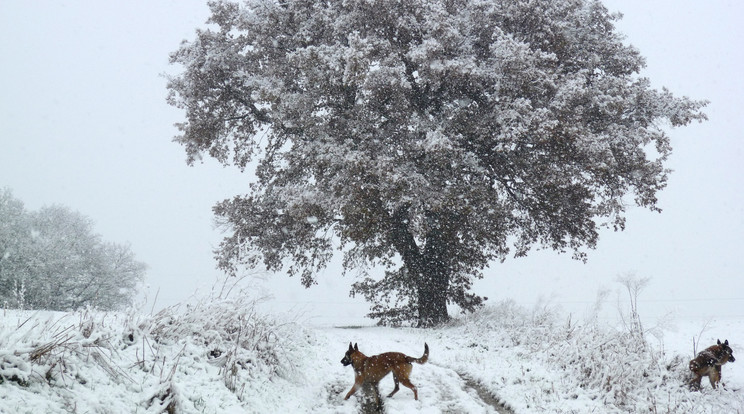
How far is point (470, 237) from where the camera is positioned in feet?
50.5

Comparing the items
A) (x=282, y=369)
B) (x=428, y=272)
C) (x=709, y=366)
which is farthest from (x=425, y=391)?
(x=428, y=272)

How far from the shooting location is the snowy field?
177 inches

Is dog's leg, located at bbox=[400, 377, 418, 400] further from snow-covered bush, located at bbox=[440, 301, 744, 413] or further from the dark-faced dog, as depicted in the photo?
the dark-faced dog

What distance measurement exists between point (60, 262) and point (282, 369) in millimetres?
24336

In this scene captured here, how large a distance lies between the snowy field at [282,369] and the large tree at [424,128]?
14.8 feet

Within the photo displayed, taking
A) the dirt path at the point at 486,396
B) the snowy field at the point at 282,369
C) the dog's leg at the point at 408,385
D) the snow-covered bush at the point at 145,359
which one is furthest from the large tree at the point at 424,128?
the snow-covered bush at the point at 145,359

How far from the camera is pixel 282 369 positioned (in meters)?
7.50

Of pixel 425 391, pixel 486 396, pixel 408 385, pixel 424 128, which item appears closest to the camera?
A: pixel 408 385

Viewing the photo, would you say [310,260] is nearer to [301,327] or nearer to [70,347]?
[301,327]

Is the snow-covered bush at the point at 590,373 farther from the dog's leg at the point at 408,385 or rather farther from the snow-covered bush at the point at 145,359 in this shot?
the snow-covered bush at the point at 145,359

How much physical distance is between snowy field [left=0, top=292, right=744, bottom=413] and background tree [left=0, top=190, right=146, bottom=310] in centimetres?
2050

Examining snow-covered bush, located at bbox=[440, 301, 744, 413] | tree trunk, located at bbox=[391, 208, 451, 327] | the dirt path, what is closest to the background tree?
tree trunk, located at bbox=[391, 208, 451, 327]

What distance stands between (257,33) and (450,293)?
A: 11.1 m

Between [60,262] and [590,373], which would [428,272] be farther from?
[60,262]
